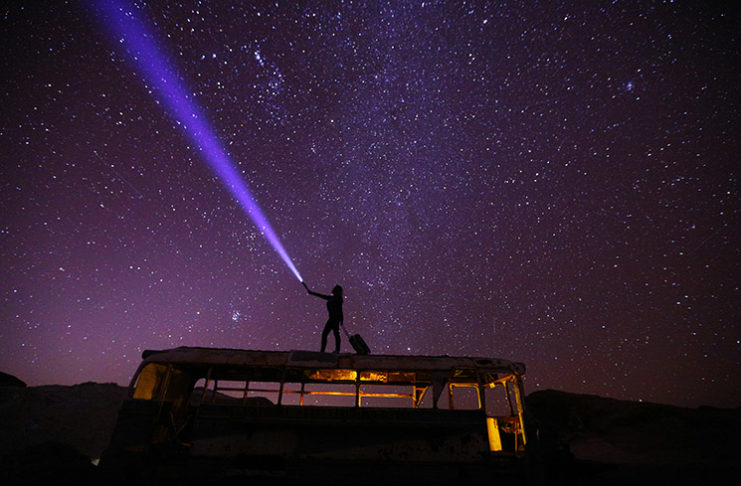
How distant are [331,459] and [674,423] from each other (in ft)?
108

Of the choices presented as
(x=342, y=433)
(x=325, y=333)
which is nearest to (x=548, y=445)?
(x=342, y=433)

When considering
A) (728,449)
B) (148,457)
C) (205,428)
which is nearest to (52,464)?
(148,457)

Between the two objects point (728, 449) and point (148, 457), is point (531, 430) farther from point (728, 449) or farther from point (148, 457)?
point (728, 449)

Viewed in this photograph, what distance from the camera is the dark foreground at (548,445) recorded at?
288 inches

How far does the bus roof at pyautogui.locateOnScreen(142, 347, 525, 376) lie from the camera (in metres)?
8.20

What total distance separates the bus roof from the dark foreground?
60.3 inches

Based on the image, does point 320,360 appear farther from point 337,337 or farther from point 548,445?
point 548,445

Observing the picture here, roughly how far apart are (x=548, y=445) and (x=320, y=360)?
5.79 metres

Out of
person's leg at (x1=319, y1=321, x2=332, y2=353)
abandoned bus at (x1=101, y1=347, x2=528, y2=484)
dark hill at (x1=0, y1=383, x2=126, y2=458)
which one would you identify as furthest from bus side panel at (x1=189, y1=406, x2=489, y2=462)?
dark hill at (x1=0, y1=383, x2=126, y2=458)

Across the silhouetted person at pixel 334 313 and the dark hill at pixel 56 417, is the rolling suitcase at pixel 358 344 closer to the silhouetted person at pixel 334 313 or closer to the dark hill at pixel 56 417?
the silhouetted person at pixel 334 313

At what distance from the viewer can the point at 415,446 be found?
7.54 m

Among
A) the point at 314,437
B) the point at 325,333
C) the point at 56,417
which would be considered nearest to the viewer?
the point at 314,437

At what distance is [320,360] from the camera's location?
835 centimetres

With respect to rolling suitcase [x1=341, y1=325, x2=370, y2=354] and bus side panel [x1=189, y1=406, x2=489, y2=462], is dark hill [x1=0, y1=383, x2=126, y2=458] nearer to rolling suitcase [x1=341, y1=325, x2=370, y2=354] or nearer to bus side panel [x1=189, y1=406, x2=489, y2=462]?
bus side panel [x1=189, y1=406, x2=489, y2=462]
